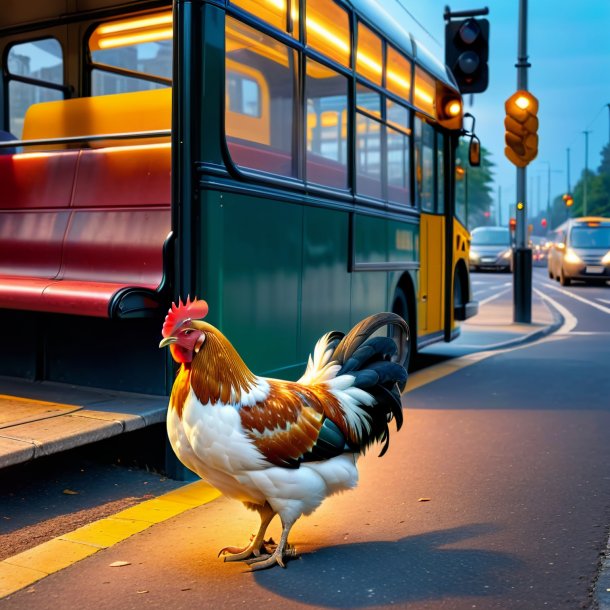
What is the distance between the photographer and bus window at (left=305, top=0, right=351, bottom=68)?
244 inches

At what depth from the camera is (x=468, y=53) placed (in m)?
11.5

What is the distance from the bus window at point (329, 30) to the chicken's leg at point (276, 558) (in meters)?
3.72

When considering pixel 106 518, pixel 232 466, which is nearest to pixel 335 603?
pixel 232 466

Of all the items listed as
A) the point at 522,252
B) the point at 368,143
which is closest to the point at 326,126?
the point at 368,143

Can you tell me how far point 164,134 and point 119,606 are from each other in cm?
276

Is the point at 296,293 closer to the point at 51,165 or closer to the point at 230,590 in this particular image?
the point at 51,165

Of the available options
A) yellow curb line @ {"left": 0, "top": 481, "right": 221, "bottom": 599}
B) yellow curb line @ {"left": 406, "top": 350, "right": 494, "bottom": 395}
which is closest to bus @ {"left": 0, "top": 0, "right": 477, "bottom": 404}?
yellow curb line @ {"left": 0, "top": 481, "right": 221, "bottom": 599}

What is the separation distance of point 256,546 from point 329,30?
4.15 meters

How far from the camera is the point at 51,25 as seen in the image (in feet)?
22.2

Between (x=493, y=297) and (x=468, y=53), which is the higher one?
(x=468, y=53)

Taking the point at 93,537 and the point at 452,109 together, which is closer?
the point at 93,537

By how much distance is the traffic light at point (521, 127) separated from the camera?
13.9 m

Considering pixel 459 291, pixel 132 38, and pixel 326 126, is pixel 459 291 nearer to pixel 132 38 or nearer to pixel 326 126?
pixel 326 126

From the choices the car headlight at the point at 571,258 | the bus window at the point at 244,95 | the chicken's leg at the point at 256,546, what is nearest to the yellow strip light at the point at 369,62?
the bus window at the point at 244,95
